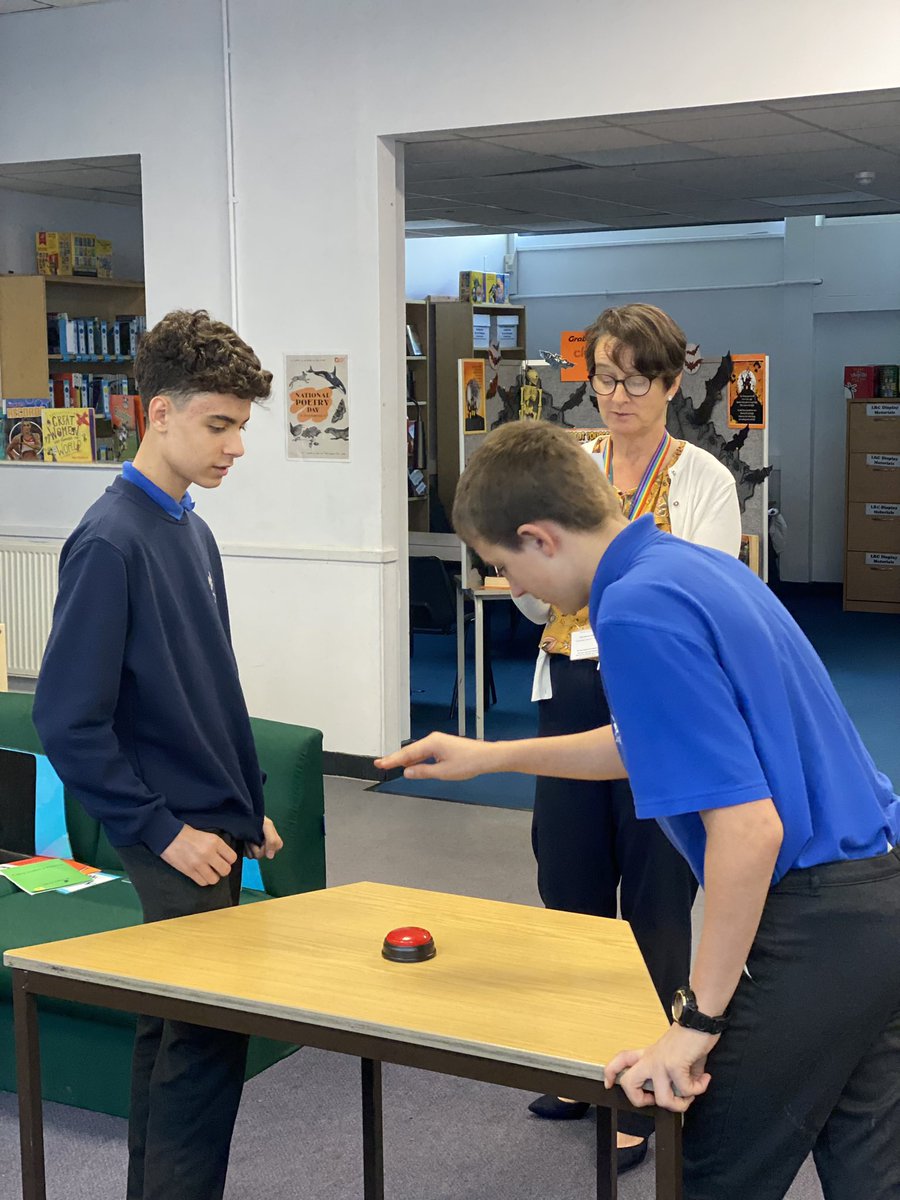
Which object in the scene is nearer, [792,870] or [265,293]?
[792,870]

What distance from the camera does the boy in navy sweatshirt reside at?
1.95 meters

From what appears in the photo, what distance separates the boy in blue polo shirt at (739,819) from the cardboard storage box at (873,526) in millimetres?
8335

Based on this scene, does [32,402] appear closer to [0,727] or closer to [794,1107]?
[0,727]

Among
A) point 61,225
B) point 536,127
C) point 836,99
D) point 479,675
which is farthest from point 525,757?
point 61,225

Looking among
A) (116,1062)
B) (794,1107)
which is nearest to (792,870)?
(794,1107)

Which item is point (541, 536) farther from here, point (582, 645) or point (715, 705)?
point (582, 645)

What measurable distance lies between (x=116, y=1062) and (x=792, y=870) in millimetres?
1744

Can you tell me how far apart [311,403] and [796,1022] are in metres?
4.26

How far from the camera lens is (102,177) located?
21.9 feet

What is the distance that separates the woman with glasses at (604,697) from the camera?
2545 mm

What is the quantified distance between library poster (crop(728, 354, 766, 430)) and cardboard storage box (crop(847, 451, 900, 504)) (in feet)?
15.2

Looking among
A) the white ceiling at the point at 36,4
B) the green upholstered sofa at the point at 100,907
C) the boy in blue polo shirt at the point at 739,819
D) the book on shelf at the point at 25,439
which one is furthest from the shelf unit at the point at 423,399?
the boy in blue polo shirt at the point at 739,819

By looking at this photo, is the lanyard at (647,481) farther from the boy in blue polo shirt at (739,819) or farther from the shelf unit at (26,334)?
the shelf unit at (26,334)

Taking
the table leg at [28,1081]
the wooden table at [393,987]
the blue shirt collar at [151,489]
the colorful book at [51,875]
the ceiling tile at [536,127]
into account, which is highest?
the ceiling tile at [536,127]
